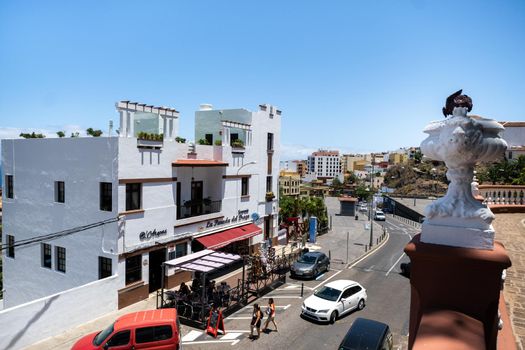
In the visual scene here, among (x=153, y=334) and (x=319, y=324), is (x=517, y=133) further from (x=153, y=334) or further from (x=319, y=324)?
(x=153, y=334)

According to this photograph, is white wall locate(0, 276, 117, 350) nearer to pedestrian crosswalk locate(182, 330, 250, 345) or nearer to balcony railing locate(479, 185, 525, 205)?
pedestrian crosswalk locate(182, 330, 250, 345)

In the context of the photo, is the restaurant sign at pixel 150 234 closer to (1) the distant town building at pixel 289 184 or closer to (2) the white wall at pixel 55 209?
(2) the white wall at pixel 55 209

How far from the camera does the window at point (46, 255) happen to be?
21.0m

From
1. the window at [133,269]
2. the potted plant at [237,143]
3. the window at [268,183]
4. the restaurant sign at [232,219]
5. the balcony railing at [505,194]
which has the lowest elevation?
the window at [133,269]

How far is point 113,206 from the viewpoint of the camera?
18344 mm

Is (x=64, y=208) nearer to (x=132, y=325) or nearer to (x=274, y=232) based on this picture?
(x=132, y=325)

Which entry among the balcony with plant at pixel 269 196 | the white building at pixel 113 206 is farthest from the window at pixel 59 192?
the balcony with plant at pixel 269 196

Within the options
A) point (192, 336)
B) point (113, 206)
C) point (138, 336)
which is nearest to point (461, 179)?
point (138, 336)

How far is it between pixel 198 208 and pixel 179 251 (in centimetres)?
383

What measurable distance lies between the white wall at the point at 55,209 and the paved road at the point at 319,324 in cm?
689

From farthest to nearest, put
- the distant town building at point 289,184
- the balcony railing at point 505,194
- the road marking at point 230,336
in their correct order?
the distant town building at point 289,184 → the road marking at point 230,336 → the balcony railing at point 505,194

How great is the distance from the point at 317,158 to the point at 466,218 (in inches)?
7673

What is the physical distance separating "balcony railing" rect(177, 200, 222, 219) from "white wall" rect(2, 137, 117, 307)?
5.73m

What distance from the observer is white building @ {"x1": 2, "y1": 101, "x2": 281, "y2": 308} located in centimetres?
1866
